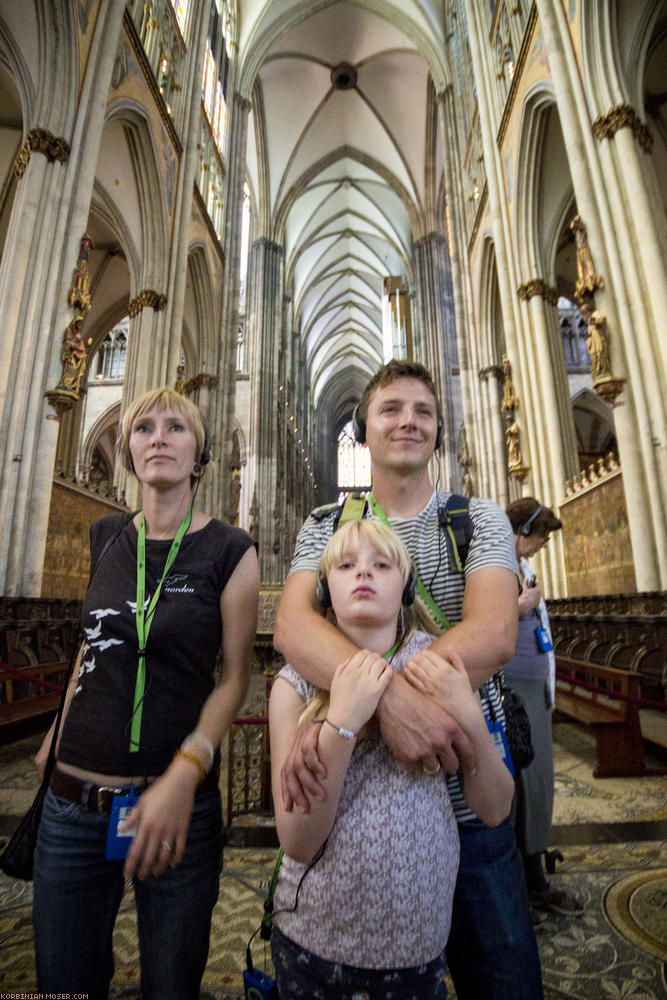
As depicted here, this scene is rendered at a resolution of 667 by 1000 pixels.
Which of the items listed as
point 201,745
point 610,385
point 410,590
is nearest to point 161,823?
point 201,745

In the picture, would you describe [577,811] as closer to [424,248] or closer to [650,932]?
[650,932]

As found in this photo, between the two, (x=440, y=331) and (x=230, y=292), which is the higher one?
(x=440, y=331)

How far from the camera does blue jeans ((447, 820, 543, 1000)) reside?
3.23 ft

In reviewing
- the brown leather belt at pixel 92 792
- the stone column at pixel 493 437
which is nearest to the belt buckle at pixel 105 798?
the brown leather belt at pixel 92 792

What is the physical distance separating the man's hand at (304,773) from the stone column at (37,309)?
236 inches

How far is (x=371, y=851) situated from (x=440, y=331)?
62.7ft

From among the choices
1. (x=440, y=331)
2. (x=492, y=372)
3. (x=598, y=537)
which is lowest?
(x=598, y=537)

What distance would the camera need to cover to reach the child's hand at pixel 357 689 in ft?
2.57

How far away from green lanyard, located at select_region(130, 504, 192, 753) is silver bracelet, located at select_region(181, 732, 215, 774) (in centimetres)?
9

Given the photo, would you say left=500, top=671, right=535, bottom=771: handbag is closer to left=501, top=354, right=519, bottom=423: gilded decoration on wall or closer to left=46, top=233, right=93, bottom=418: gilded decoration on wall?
left=46, top=233, right=93, bottom=418: gilded decoration on wall

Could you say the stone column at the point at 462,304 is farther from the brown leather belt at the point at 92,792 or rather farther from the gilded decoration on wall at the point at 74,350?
the brown leather belt at the point at 92,792

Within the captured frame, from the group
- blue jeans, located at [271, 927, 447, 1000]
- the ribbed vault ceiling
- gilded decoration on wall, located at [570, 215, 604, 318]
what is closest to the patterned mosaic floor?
blue jeans, located at [271, 927, 447, 1000]

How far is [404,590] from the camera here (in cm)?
99

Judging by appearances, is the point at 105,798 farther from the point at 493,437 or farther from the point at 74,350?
the point at 493,437
